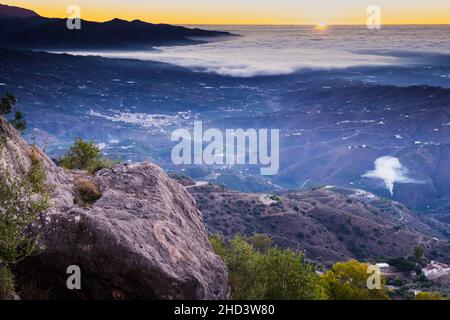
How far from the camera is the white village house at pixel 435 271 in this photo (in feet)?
436

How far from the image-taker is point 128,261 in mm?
26750

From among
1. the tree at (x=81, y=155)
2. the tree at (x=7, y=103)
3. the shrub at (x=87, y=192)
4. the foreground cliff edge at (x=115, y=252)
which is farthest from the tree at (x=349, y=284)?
the tree at (x=7, y=103)

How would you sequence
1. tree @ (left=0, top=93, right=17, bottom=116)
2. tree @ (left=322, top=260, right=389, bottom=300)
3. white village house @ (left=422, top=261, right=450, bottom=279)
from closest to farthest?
tree @ (left=322, top=260, right=389, bottom=300) → tree @ (left=0, top=93, right=17, bottom=116) → white village house @ (left=422, top=261, right=450, bottom=279)

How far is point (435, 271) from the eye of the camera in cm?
13675

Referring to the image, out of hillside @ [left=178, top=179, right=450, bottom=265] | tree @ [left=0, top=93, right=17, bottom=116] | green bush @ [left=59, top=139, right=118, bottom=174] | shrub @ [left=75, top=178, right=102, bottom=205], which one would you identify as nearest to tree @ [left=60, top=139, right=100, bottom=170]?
green bush @ [left=59, top=139, right=118, bottom=174]

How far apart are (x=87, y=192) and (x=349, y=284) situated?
25412 mm

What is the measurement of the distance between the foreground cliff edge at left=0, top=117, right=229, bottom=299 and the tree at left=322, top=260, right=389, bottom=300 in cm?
1606

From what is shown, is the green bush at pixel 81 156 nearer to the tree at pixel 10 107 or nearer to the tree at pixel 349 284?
the tree at pixel 10 107

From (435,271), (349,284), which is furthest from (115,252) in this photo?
(435,271)

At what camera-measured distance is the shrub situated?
111 feet

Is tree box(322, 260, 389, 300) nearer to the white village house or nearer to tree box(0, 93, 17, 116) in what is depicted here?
tree box(0, 93, 17, 116)

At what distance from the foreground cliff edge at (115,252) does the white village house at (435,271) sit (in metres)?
115

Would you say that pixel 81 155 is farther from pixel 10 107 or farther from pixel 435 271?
pixel 435 271
